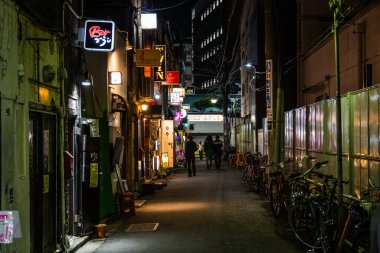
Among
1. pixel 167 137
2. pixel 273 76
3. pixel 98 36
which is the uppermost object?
pixel 98 36

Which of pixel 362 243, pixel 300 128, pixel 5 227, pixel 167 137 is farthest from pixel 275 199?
pixel 167 137

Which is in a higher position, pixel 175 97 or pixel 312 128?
pixel 175 97

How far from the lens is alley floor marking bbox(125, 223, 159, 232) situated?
41.9 ft

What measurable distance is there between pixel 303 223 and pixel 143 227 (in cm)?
426

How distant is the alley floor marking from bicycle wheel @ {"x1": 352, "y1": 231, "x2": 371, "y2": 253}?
235 inches

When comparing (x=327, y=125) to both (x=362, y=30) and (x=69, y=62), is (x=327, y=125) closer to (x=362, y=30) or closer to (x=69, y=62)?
(x=362, y=30)

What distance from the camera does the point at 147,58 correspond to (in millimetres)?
20609

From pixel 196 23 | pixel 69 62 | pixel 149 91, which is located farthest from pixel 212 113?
pixel 196 23

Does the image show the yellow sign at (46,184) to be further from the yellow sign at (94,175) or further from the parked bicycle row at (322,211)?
the parked bicycle row at (322,211)

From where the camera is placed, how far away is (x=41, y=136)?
9.72 metres

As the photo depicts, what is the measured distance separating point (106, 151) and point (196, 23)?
112642 millimetres

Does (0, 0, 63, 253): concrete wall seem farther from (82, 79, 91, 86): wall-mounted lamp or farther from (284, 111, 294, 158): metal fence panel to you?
(284, 111, 294, 158): metal fence panel

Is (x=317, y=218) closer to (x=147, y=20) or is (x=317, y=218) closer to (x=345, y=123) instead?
(x=345, y=123)

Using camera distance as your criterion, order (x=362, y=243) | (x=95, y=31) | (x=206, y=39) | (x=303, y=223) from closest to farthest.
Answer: (x=362, y=243), (x=303, y=223), (x=95, y=31), (x=206, y=39)
